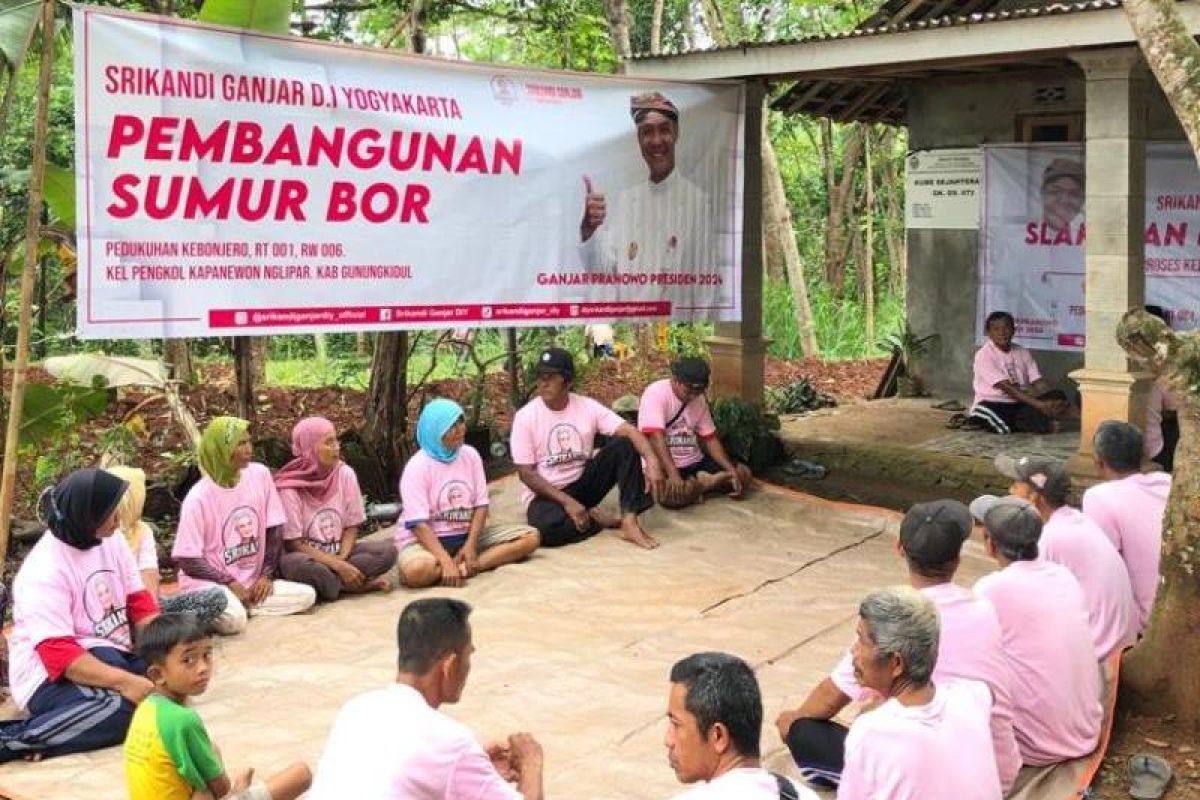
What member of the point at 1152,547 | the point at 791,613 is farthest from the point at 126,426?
the point at 1152,547

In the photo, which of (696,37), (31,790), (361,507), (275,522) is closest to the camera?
(31,790)

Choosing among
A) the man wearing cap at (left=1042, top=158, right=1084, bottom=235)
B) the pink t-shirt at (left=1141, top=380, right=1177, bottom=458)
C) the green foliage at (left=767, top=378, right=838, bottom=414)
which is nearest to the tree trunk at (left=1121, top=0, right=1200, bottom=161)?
the pink t-shirt at (left=1141, top=380, right=1177, bottom=458)

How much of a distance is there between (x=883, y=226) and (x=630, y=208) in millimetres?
13282

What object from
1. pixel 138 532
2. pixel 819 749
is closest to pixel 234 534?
pixel 138 532

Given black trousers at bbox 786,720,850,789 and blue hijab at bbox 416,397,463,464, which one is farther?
blue hijab at bbox 416,397,463,464

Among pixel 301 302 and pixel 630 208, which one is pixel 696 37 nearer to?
pixel 630 208

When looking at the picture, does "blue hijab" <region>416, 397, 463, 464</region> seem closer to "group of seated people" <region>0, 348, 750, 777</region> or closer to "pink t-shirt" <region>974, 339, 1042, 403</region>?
"group of seated people" <region>0, 348, 750, 777</region>

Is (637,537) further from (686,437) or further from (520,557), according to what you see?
(686,437)

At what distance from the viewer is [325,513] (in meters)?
6.48

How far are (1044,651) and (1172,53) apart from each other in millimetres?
2332

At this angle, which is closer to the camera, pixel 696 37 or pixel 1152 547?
pixel 1152 547

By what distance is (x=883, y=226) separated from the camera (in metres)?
21.1

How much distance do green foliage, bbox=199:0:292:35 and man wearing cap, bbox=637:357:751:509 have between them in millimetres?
2925

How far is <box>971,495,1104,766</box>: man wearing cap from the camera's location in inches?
161
